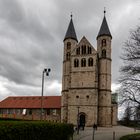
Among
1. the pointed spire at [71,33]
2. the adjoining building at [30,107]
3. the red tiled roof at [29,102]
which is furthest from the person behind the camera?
the red tiled roof at [29,102]

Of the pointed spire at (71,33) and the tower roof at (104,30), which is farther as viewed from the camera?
the pointed spire at (71,33)

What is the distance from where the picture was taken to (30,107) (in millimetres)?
88250

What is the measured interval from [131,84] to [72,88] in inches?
1512

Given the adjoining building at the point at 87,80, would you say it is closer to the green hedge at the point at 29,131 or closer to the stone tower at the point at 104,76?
the stone tower at the point at 104,76

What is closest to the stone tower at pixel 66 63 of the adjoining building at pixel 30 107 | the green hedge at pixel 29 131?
the adjoining building at pixel 30 107

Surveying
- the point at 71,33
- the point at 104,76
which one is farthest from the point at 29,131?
the point at 71,33

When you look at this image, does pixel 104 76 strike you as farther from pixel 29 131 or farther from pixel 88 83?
pixel 29 131

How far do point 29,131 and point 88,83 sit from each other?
170ft

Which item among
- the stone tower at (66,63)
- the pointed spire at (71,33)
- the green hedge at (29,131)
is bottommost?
the green hedge at (29,131)

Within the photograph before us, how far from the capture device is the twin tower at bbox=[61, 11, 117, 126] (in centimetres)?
6688

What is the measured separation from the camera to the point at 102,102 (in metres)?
68.1

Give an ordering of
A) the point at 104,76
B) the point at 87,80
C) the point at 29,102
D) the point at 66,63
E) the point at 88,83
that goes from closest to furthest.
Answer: the point at 88,83 → the point at 87,80 → the point at 104,76 → the point at 66,63 → the point at 29,102

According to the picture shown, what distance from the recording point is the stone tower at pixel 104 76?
222ft

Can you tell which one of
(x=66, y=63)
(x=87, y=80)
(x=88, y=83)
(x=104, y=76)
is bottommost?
(x=88, y=83)
